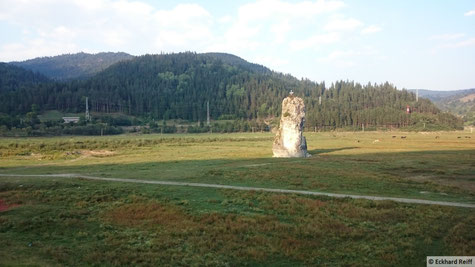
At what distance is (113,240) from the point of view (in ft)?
74.8

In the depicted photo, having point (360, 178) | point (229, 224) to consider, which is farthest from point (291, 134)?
point (229, 224)

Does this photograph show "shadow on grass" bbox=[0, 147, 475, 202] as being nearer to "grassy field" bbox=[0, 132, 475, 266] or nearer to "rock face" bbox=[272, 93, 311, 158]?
"grassy field" bbox=[0, 132, 475, 266]

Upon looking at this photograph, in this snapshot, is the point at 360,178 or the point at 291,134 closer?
the point at 360,178

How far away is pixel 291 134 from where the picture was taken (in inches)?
2761

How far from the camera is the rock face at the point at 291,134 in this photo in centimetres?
7000

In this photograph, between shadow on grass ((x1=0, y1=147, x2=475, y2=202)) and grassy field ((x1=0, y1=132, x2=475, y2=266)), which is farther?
shadow on grass ((x1=0, y1=147, x2=475, y2=202))

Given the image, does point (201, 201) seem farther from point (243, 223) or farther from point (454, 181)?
point (454, 181)

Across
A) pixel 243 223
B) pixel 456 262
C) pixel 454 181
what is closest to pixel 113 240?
pixel 243 223

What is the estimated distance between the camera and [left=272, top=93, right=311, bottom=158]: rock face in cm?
7000

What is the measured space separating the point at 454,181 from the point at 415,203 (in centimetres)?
1470

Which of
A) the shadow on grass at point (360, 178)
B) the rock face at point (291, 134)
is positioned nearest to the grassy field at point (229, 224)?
the shadow on grass at point (360, 178)

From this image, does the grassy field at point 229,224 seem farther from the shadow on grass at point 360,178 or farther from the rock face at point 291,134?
the rock face at point 291,134

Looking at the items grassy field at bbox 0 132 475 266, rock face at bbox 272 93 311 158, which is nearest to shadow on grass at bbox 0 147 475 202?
grassy field at bbox 0 132 475 266

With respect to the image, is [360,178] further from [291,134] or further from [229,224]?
[291,134]
